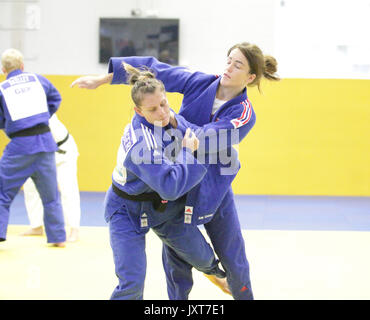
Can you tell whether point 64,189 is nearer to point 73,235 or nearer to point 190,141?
point 73,235

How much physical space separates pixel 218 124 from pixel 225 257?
0.71 metres

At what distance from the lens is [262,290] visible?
359cm

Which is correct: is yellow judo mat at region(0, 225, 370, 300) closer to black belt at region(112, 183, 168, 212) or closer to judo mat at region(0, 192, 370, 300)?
judo mat at region(0, 192, 370, 300)

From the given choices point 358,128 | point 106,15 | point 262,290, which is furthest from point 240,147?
point 106,15

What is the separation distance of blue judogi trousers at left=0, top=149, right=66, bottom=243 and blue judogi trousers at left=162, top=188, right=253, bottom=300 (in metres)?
1.82

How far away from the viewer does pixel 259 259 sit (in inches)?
170

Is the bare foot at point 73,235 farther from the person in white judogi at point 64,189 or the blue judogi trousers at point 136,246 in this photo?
the blue judogi trousers at point 136,246

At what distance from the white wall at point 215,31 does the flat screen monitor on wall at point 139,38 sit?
0.45 feet

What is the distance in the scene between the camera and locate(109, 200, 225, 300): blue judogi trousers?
103 inches

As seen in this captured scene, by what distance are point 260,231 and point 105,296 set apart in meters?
2.09

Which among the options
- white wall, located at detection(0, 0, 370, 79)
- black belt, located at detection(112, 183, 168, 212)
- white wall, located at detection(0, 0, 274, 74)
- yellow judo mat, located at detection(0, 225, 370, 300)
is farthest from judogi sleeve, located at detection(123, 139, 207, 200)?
white wall, located at detection(0, 0, 274, 74)

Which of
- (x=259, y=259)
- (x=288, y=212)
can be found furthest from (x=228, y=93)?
(x=288, y=212)
